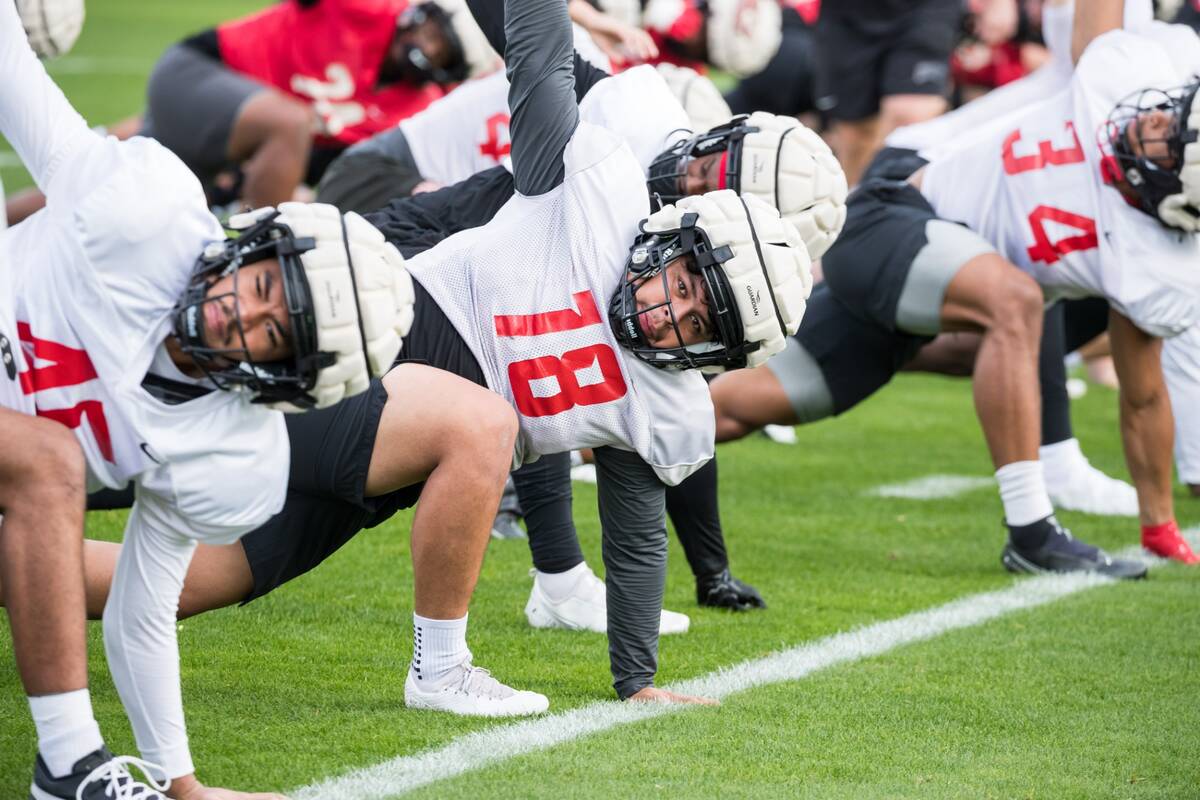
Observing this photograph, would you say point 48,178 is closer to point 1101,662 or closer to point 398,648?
point 398,648

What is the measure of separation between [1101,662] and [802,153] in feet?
4.69

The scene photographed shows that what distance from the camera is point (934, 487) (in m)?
6.28

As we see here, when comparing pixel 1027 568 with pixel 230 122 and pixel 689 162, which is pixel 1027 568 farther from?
pixel 230 122

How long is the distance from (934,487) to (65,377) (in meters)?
4.14

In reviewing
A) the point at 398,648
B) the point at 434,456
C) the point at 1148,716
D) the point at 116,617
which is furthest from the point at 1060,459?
the point at 116,617

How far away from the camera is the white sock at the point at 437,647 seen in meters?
3.45

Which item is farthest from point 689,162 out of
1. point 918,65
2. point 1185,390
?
point 918,65

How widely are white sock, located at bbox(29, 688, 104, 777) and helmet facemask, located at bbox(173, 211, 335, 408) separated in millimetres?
556

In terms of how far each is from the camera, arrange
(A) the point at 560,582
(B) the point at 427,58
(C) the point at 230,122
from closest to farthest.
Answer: (A) the point at 560,582 → (B) the point at 427,58 → (C) the point at 230,122

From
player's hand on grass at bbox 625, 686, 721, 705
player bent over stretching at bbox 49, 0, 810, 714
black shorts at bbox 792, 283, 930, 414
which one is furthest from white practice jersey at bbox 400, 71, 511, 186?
player's hand on grass at bbox 625, 686, 721, 705

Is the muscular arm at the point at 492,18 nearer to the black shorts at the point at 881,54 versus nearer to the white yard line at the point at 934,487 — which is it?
the white yard line at the point at 934,487

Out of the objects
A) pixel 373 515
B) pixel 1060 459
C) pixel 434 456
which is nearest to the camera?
pixel 434 456

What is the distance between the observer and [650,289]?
10.8 feet

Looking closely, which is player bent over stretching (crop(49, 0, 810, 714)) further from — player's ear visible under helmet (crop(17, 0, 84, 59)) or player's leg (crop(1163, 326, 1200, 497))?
player's leg (crop(1163, 326, 1200, 497))
